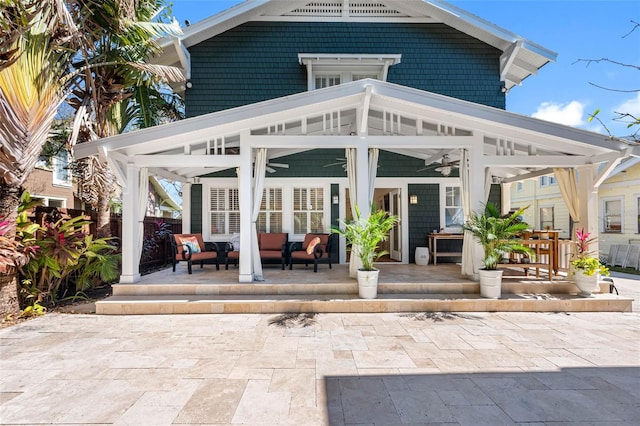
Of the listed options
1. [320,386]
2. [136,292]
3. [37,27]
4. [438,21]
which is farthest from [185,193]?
[438,21]

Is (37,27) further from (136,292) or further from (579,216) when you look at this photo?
(579,216)

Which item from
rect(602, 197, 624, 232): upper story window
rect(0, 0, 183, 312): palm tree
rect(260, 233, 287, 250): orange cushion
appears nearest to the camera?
rect(0, 0, 183, 312): palm tree

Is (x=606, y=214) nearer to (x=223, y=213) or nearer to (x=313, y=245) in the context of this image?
(x=313, y=245)

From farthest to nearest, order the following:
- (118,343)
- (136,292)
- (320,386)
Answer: (136,292)
(118,343)
(320,386)

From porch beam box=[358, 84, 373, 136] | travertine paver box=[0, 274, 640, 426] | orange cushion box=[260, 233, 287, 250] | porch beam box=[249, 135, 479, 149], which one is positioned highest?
porch beam box=[358, 84, 373, 136]

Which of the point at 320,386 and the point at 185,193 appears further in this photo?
the point at 185,193

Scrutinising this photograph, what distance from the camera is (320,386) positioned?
2762 millimetres

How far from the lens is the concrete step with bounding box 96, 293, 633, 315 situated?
193 inches

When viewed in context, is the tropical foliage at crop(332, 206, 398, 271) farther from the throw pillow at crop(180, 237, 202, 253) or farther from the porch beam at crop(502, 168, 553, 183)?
the porch beam at crop(502, 168, 553, 183)

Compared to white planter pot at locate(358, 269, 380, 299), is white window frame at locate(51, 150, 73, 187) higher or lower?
higher

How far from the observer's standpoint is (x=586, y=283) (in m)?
5.24

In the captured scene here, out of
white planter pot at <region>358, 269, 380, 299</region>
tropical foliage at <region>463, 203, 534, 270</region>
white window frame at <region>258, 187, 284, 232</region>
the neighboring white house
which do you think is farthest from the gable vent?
white planter pot at <region>358, 269, 380, 299</region>

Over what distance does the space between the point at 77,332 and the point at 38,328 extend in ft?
2.16

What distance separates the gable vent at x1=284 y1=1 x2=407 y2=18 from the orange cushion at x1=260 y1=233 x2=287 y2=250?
5.94 metres
